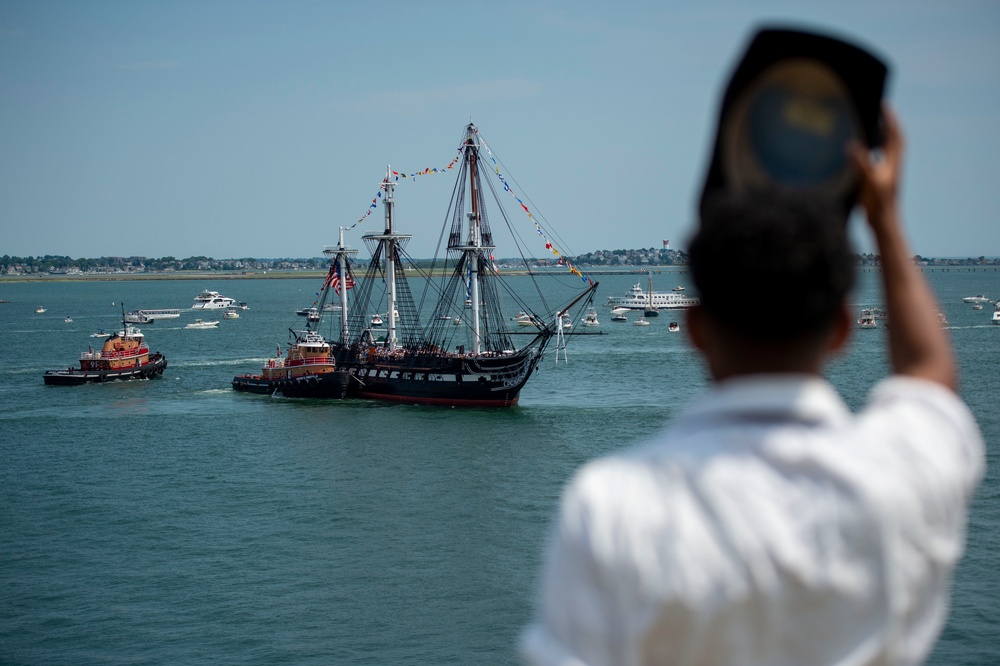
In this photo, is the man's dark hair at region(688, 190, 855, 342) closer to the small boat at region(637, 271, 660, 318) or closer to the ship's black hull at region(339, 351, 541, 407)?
the ship's black hull at region(339, 351, 541, 407)

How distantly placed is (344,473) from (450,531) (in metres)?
7.05

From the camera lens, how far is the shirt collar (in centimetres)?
117

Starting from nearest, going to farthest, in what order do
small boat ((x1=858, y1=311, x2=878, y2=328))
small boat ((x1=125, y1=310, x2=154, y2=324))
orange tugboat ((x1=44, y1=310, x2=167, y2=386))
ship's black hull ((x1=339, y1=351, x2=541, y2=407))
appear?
ship's black hull ((x1=339, y1=351, x2=541, y2=407)) → orange tugboat ((x1=44, y1=310, x2=167, y2=386)) → small boat ((x1=858, y1=311, x2=878, y2=328)) → small boat ((x1=125, y1=310, x2=154, y2=324))

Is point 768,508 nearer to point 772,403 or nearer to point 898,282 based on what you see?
point 772,403

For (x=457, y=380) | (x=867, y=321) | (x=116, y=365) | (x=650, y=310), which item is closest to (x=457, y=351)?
(x=457, y=380)

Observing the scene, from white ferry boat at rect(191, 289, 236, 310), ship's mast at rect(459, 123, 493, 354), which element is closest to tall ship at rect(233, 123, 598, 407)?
ship's mast at rect(459, 123, 493, 354)

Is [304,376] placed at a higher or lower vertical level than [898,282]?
lower

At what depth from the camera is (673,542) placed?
112 centimetres

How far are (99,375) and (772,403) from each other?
5089 cm

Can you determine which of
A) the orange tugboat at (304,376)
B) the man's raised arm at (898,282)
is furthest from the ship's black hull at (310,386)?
the man's raised arm at (898,282)

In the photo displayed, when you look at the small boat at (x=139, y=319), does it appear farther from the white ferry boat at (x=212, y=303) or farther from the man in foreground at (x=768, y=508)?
the man in foreground at (x=768, y=508)

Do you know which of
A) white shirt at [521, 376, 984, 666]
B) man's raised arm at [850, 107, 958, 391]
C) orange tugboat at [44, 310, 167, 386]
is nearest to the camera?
white shirt at [521, 376, 984, 666]

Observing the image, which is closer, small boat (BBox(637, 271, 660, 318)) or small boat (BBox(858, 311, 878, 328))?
small boat (BBox(858, 311, 878, 328))

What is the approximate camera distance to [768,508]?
1.13 meters
